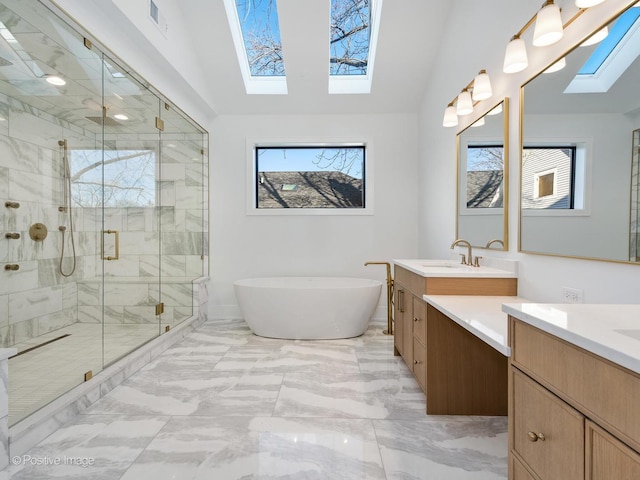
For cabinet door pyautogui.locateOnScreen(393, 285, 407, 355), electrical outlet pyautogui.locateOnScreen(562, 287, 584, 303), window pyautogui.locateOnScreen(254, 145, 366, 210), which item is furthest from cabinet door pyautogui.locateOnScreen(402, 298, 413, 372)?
window pyautogui.locateOnScreen(254, 145, 366, 210)

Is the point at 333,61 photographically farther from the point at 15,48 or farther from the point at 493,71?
the point at 15,48

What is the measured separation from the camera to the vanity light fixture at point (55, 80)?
7.51 ft

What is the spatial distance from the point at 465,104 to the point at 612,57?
4.12 feet

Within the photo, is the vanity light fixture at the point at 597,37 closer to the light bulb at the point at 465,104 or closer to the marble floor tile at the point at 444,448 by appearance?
the light bulb at the point at 465,104

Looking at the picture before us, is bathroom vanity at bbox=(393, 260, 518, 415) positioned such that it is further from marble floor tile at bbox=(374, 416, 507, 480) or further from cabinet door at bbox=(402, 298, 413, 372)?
cabinet door at bbox=(402, 298, 413, 372)

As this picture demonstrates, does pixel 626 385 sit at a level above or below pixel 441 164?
below

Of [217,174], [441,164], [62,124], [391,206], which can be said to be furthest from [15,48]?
[391,206]

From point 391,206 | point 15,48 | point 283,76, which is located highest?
point 283,76

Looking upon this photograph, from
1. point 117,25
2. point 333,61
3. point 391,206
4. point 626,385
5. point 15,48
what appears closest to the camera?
point 626,385

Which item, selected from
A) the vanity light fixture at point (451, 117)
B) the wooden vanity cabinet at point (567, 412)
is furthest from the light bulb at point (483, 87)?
the wooden vanity cabinet at point (567, 412)

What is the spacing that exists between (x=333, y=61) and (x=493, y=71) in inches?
79.9

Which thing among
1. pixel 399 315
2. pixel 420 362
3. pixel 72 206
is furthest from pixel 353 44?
pixel 420 362

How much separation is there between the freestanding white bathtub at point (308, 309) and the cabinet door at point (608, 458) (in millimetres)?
2682

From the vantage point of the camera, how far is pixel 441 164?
343 cm
